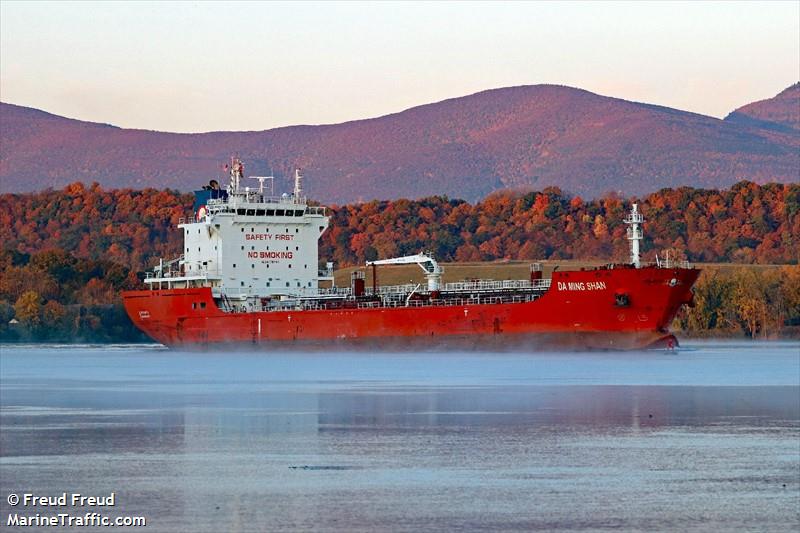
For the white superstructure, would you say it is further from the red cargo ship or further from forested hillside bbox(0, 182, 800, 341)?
forested hillside bbox(0, 182, 800, 341)

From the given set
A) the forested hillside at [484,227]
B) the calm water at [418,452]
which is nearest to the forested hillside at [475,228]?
the forested hillside at [484,227]

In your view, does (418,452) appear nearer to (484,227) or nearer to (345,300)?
(345,300)

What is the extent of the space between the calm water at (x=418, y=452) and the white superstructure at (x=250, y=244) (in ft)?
91.3

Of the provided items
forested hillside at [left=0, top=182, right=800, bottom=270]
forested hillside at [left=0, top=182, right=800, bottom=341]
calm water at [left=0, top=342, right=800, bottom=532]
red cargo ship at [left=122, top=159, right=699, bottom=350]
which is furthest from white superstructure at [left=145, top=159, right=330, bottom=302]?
forested hillside at [left=0, top=182, right=800, bottom=270]

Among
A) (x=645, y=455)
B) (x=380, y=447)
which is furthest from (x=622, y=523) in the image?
(x=380, y=447)

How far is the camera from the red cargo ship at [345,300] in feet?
187

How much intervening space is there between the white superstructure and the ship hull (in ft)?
4.81

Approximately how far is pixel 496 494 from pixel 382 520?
2.21 meters

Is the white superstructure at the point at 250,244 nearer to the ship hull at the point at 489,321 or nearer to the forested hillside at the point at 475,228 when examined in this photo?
the ship hull at the point at 489,321

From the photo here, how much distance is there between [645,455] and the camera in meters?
22.3

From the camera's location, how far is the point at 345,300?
6688 centimetres

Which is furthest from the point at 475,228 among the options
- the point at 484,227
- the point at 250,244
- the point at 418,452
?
the point at 418,452

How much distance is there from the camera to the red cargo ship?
187 ft

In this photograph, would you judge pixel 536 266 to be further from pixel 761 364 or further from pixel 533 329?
pixel 761 364
